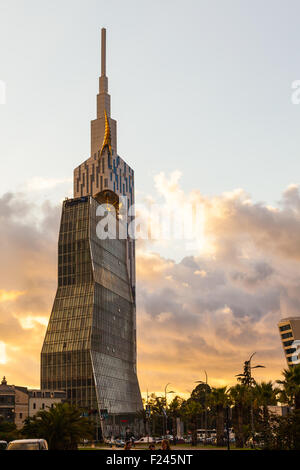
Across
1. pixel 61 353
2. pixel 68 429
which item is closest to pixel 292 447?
pixel 68 429

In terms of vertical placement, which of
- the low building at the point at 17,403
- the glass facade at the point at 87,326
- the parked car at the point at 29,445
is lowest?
the parked car at the point at 29,445

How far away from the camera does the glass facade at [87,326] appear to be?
155 meters

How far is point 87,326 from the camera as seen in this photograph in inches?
6181

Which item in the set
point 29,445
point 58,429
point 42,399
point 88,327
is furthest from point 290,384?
point 88,327

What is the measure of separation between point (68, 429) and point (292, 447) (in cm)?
2660

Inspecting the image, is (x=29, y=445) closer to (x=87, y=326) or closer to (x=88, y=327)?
(x=88, y=327)

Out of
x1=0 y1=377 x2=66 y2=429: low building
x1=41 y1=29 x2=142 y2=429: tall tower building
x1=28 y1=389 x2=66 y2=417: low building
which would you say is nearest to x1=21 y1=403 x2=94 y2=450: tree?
x1=28 y1=389 x2=66 y2=417: low building

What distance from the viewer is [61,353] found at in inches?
6220

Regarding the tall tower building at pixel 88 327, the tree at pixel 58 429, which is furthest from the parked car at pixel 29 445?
the tall tower building at pixel 88 327

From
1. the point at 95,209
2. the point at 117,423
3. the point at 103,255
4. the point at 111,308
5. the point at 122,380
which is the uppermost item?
the point at 95,209

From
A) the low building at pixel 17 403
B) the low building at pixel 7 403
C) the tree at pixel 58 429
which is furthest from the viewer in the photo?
the low building at pixel 17 403

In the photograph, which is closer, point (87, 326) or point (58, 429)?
point (58, 429)

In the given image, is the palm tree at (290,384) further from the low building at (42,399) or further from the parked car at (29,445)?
the low building at (42,399)
